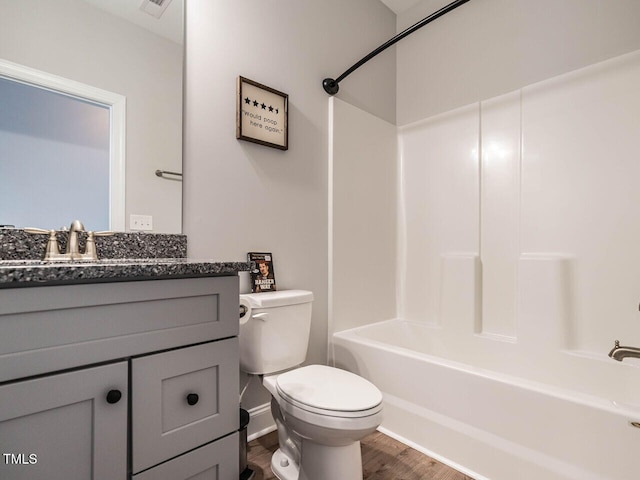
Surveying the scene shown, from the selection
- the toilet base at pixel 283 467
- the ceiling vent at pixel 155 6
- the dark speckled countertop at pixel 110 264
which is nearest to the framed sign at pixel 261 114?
the ceiling vent at pixel 155 6

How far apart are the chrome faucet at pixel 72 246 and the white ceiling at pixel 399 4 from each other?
2.58 m

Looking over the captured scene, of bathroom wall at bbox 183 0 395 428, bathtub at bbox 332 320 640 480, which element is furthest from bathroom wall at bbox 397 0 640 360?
bathroom wall at bbox 183 0 395 428

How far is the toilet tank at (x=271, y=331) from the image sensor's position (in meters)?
1.44

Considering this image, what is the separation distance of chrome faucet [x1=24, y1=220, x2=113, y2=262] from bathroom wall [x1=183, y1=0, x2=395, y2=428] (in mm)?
369

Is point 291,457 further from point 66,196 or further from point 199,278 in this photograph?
point 66,196

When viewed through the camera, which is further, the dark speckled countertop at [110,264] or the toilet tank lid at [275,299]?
the toilet tank lid at [275,299]

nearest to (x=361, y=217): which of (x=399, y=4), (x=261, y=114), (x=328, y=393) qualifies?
(x=261, y=114)

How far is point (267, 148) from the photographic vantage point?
5.83 ft

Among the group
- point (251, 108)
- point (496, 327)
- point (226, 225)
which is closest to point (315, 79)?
point (251, 108)

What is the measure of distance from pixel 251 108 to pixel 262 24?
1.60 ft

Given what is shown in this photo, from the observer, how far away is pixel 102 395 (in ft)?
2.37

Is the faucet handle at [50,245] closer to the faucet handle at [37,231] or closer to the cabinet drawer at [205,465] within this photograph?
the faucet handle at [37,231]

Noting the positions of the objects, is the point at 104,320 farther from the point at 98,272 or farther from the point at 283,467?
the point at 283,467

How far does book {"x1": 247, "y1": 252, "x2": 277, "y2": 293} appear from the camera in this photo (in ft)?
5.46
